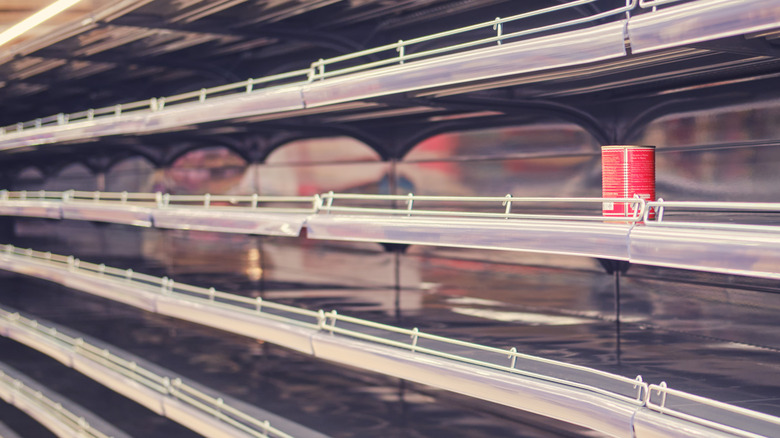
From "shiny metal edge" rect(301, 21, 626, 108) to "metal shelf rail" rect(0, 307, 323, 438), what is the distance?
3.14 feet

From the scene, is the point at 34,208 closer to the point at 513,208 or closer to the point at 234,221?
the point at 234,221

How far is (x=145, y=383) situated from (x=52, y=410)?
98cm

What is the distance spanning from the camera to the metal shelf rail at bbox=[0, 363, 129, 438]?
3.06 m

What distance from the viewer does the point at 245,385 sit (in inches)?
111

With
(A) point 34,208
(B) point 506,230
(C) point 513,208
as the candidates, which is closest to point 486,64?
(B) point 506,230

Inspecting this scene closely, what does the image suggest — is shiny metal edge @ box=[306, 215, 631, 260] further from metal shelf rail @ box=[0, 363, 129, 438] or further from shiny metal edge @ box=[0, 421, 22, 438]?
shiny metal edge @ box=[0, 421, 22, 438]

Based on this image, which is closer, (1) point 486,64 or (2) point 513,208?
(1) point 486,64

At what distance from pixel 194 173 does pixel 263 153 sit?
0.64 m

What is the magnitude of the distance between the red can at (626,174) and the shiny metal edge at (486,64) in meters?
0.20

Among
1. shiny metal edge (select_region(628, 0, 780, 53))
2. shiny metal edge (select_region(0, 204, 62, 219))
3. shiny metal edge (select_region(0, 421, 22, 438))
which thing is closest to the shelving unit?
shiny metal edge (select_region(628, 0, 780, 53))

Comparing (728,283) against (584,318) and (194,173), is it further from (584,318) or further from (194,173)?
(194,173)

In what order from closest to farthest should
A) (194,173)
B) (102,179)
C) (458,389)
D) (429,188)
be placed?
1. (458,389)
2. (429,188)
3. (194,173)
4. (102,179)

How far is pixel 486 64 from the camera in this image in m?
1.27

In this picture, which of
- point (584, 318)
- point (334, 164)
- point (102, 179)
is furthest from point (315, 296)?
point (102, 179)
